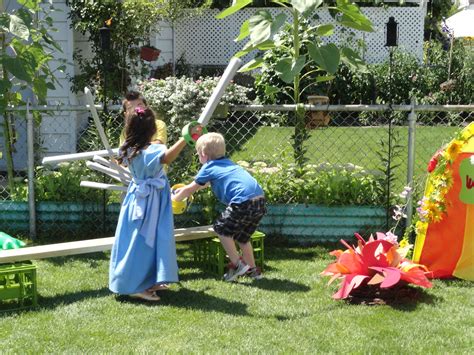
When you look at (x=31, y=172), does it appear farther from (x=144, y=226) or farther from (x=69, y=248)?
(x=144, y=226)

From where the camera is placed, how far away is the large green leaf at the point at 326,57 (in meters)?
6.12

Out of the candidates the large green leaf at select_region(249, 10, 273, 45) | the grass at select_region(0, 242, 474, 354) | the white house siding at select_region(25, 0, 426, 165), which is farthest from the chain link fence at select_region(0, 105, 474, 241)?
the white house siding at select_region(25, 0, 426, 165)

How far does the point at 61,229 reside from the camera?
6539 millimetres

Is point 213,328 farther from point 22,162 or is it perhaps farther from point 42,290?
point 22,162

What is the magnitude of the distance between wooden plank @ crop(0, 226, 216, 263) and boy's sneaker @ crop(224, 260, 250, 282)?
38cm

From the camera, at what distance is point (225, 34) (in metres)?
16.6

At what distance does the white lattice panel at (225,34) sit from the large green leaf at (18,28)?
34.7 ft

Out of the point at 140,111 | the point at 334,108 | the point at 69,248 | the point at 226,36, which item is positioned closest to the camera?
the point at 140,111

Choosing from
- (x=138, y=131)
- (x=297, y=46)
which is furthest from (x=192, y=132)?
(x=297, y=46)

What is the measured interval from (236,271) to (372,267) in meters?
1.00

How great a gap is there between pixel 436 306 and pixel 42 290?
2558 millimetres

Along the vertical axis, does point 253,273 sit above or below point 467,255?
below

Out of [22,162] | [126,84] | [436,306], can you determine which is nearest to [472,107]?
[436,306]

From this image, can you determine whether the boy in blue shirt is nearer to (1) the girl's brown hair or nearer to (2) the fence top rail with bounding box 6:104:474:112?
(1) the girl's brown hair
